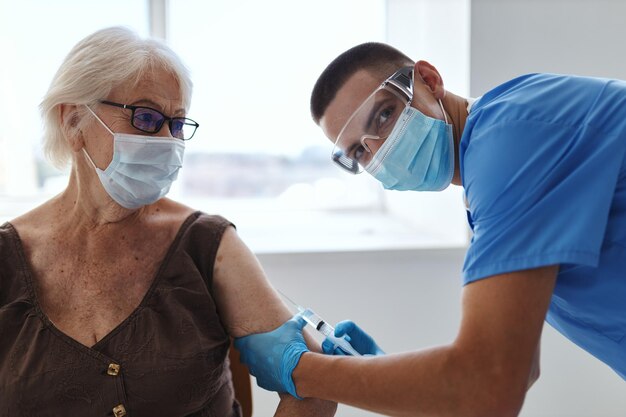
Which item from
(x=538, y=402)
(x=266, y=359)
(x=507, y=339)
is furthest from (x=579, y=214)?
(x=538, y=402)

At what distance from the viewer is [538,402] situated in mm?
2480

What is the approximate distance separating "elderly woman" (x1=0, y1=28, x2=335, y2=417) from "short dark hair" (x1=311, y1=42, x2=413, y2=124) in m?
0.39

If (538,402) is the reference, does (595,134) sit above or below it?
above

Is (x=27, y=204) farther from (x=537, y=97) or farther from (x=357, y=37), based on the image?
(x=537, y=97)

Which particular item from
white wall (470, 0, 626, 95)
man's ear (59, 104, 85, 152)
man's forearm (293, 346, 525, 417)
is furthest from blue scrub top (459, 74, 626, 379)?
Answer: white wall (470, 0, 626, 95)

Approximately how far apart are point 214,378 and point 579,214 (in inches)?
36.2

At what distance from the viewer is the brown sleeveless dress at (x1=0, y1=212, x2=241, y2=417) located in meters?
1.35

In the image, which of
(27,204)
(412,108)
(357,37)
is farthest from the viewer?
(357,37)

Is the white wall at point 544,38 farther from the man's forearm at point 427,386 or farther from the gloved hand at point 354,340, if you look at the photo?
the man's forearm at point 427,386

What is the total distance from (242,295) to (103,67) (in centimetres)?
64

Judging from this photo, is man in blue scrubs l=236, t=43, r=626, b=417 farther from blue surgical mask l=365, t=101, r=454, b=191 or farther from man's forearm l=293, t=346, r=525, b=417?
blue surgical mask l=365, t=101, r=454, b=191

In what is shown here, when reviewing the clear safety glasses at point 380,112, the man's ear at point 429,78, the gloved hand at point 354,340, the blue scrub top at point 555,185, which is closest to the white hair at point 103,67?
the clear safety glasses at point 380,112

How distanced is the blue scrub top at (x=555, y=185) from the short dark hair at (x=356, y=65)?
33 cm

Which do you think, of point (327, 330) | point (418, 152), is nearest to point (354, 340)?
point (327, 330)
